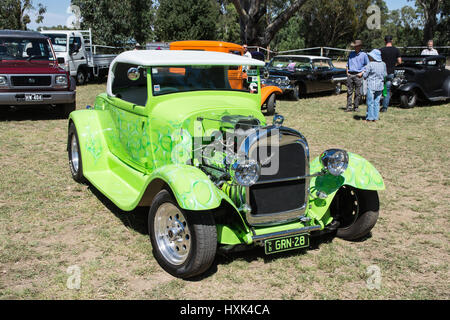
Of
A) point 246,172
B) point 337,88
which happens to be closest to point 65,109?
point 246,172

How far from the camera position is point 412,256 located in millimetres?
3924

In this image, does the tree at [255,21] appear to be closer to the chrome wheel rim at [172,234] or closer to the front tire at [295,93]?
the front tire at [295,93]

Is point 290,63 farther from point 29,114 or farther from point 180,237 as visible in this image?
point 180,237

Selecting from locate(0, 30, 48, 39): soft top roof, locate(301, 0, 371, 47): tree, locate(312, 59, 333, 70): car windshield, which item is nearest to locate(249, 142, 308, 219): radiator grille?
locate(0, 30, 48, 39): soft top roof

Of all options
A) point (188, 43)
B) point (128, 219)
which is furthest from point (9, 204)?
point (188, 43)

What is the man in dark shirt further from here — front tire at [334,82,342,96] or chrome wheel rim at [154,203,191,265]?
chrome wheel rim at [154,203,191,265]

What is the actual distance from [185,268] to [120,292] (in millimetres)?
546

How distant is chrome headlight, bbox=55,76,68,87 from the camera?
970 centimetres

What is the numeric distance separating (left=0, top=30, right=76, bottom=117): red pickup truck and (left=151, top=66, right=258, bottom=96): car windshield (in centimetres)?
617

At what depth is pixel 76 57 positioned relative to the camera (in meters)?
16.0

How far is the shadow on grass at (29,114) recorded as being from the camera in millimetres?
10188

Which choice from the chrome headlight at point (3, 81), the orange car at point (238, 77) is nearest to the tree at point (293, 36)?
the orange car at point (238, 77)
